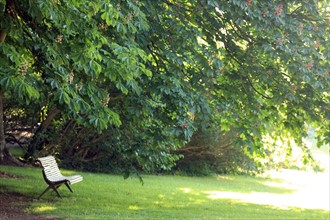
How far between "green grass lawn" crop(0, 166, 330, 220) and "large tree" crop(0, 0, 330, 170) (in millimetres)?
1741

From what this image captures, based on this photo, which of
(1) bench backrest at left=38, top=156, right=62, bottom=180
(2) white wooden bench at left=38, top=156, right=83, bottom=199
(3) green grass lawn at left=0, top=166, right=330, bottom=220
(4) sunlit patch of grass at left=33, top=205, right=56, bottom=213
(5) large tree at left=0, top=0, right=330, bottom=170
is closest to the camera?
(5) large tree at left=0, top=0, right=330, bottom=170

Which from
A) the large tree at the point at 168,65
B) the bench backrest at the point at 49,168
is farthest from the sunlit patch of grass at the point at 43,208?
the large tree at the point at 168,65

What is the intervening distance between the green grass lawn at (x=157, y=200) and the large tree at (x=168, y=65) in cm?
174

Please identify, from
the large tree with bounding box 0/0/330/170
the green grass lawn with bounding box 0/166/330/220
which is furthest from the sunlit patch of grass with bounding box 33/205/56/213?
the large tree with bounding box 0/0/330/170

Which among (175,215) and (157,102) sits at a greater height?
(157,102)

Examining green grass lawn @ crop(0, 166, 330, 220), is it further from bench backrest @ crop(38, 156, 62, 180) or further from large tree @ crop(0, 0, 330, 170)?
large tree @ crop(0, 0, 330, 170)

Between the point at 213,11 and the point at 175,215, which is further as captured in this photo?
the point at 175,215

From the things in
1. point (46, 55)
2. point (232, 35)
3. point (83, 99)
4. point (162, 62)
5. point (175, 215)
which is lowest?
point (175, 215)

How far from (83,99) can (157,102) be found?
8.19 feet

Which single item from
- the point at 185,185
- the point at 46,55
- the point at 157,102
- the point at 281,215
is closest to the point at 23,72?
the point at 46,55

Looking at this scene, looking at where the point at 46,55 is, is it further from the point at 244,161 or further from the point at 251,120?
the point at 244,161

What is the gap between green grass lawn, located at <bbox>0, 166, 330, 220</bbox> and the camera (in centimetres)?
1191

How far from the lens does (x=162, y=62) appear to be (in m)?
10.2

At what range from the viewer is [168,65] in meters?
10.1
